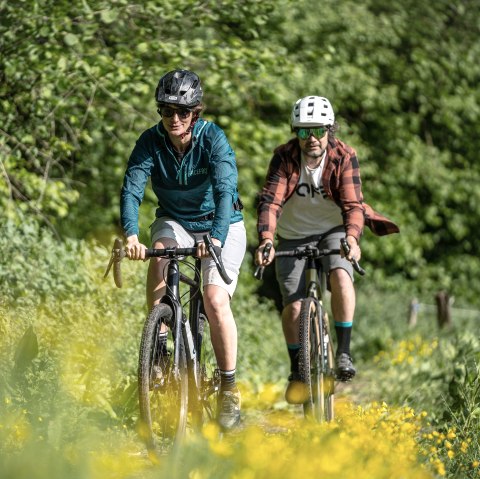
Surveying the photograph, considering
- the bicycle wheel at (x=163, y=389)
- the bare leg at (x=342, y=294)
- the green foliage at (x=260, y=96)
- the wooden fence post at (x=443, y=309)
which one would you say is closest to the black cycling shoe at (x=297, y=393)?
the bare leg at (x=342, y=294)

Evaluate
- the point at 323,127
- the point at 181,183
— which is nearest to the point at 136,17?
the point at 323,127

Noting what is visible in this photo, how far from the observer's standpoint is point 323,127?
5.67m

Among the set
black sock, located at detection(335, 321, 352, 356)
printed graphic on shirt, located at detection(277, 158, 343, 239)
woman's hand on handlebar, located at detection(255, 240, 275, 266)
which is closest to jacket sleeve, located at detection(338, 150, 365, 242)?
printed graphic on shirt, located at detection(277, 158, 343, 239)

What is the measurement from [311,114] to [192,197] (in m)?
1.07

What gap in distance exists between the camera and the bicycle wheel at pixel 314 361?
5547mm

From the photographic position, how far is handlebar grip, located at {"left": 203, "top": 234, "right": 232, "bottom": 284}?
4488 millimetres

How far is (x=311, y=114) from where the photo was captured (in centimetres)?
562

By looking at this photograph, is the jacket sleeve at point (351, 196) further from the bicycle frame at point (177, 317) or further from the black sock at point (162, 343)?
the black sock at point (162, 343)

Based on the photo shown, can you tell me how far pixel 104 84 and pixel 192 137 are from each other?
3.51 metres

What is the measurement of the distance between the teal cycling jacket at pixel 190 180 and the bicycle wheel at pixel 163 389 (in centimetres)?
50

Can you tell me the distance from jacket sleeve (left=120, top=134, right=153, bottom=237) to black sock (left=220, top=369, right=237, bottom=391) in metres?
0.89

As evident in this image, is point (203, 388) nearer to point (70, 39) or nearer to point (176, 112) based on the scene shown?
point (176, 112)

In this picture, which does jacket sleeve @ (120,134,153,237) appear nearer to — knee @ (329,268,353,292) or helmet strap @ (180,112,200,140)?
helmet strap @ (180,112,200,140)

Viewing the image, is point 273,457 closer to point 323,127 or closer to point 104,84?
point 323,127
